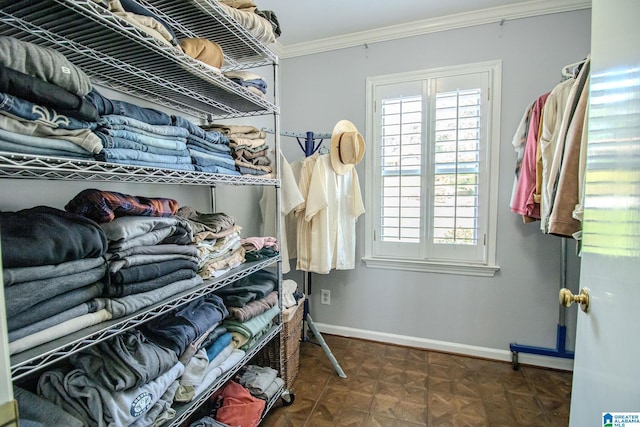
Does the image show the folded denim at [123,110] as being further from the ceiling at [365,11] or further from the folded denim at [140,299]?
the ceiling at [365,11]

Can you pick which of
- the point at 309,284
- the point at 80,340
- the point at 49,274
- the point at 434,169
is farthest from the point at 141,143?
the point at 434,169

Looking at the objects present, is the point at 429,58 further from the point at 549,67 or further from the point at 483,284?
the point at 483,284

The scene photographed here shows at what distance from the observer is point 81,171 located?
2.55 feet

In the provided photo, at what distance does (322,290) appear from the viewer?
2.58 m

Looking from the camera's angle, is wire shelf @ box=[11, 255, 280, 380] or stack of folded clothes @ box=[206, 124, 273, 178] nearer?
wire shelf @ box=[11, 255, 280, 380]

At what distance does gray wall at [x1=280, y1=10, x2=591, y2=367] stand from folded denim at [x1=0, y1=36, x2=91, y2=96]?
6.16ft

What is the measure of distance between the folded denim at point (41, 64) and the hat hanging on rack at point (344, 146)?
1464 millimetres

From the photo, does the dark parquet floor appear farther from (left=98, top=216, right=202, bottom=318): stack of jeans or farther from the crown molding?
the crown molding

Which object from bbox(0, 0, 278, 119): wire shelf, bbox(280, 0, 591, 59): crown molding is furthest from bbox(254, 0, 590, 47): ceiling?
bbox(0, 0, 278, 119): wire shelf

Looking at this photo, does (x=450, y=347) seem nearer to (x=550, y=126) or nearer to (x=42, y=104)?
(x=550, y=126)

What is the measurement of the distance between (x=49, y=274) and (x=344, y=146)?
5.44 feet

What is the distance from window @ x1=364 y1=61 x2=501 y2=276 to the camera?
211 cm

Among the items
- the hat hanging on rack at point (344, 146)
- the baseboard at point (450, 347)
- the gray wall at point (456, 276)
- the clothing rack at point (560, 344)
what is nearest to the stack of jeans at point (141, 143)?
the hat hanging on rack at point (344, 146)

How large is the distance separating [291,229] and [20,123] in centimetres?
169
